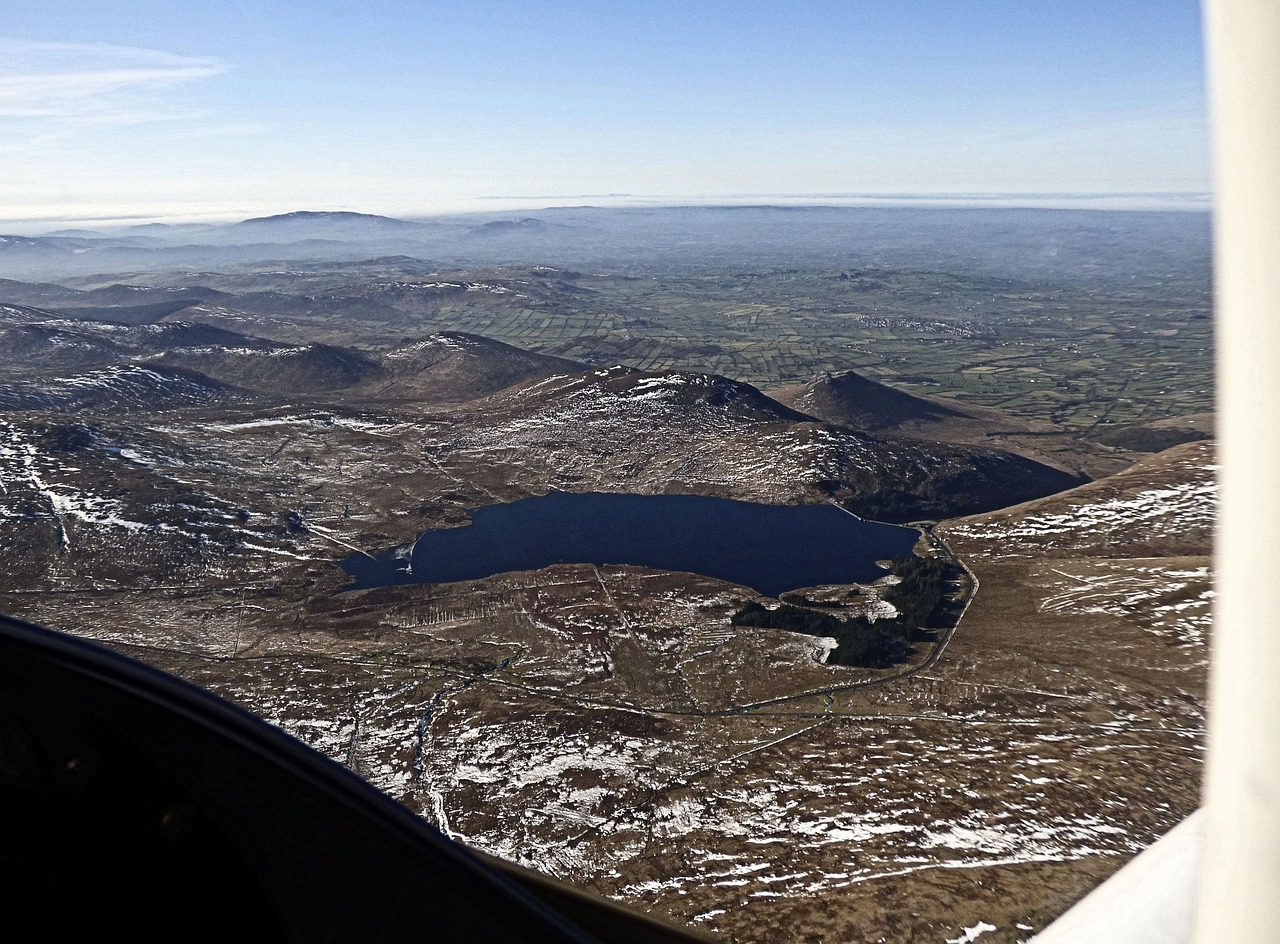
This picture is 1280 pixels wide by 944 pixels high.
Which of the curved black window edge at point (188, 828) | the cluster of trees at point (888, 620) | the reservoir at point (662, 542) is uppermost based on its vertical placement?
the curved black window edge at point (188, 828)

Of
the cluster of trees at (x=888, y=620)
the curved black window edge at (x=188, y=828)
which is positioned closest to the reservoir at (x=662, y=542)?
the cluster of trees at (x=888, y=620)

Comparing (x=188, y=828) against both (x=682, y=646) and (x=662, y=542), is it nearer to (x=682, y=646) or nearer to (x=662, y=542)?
(x=682, y=646)

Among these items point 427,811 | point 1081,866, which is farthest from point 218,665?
point 1081,866

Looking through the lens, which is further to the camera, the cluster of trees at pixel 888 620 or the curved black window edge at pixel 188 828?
the cluster of trees at pixel 888 620

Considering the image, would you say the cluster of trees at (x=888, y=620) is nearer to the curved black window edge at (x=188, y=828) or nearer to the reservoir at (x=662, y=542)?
the reservoir at (x=662, y=542)

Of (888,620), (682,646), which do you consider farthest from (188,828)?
(888,620)

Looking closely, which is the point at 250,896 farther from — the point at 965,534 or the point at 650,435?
the point at 650,435
